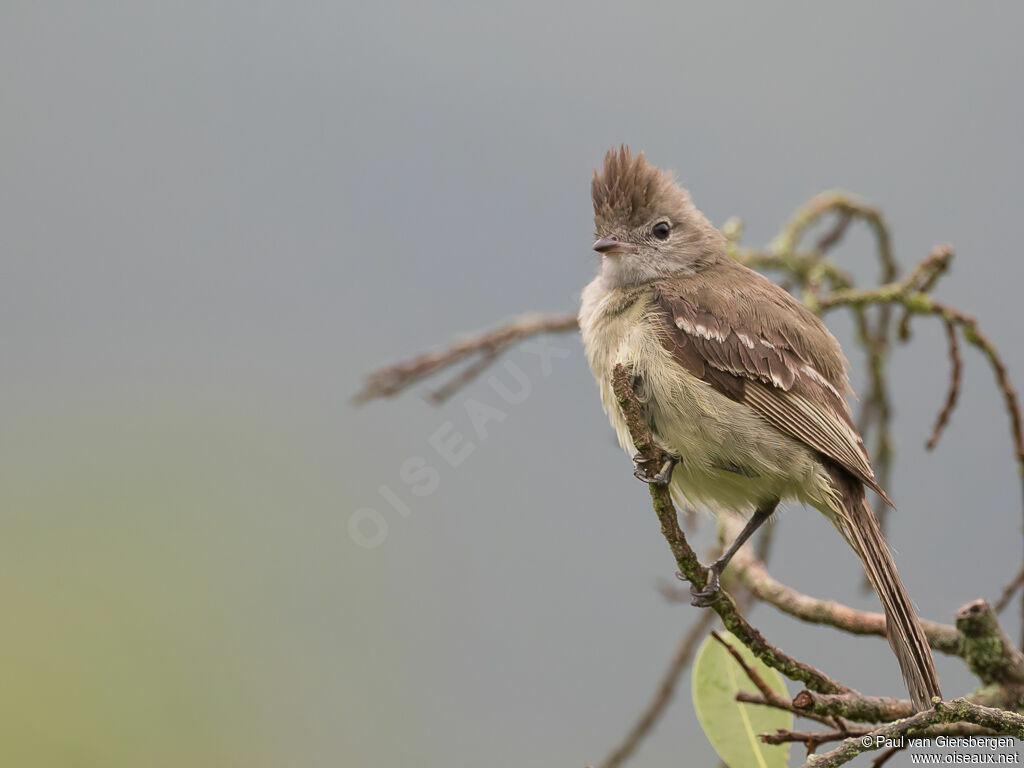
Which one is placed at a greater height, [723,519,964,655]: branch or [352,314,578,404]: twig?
[352,314,578,404]: twig

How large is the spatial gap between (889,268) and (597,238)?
1.51 meters

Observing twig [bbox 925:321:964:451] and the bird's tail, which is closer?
the bird's tail

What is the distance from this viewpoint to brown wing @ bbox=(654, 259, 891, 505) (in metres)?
2.97

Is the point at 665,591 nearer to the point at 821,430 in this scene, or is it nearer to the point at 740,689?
the point at 821,430

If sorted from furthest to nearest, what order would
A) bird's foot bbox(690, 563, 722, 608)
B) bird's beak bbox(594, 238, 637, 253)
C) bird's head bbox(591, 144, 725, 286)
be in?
bird's head bbox(591, 144, 725, 286)
bird's beak bbox(594, 238, 637, 253)
bird's foot bbox(690, 563, 722, 608)

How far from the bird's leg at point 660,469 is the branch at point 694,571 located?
5 cm

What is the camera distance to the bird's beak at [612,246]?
3531 mm

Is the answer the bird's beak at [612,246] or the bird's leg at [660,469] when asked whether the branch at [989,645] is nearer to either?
the bird's leg at [660,469]

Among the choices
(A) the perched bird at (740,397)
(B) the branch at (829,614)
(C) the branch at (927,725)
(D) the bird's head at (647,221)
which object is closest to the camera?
(C) the branch at (927,725)

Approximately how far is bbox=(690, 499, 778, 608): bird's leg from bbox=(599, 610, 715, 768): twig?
1.54 feet

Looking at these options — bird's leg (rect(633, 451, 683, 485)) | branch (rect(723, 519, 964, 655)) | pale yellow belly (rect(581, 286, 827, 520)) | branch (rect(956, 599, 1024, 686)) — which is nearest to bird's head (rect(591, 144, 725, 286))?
pale yellow belly (rect(581, 286, 827, 520))

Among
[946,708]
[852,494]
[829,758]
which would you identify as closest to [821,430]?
[852,494]

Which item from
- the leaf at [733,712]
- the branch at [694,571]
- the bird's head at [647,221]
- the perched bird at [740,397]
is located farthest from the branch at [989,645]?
the bird's head at [647,221]

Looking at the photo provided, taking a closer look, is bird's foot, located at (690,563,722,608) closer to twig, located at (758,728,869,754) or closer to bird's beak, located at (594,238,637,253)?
twig, located at (758,728,869,754)
